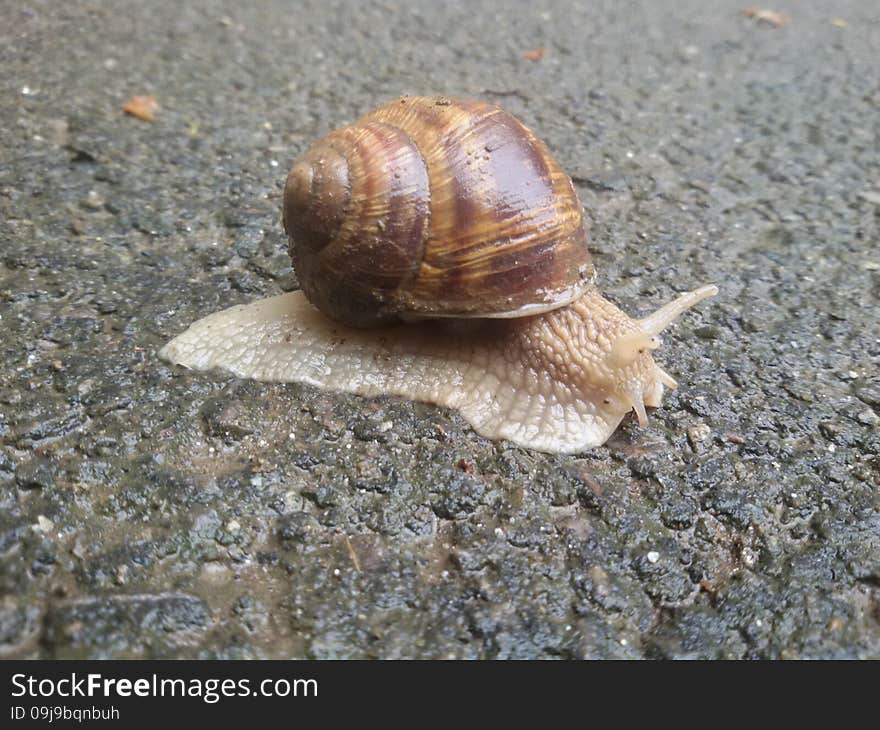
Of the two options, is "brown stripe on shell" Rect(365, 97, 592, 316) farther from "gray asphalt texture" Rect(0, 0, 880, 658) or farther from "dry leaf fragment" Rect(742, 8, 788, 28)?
"dry leaf fragment" Rect(742, 8, 788, 28)

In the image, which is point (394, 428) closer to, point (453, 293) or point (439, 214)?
point (453, 293)

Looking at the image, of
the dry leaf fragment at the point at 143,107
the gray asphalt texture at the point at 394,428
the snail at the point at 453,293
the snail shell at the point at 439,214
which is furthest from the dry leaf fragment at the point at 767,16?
the dry leaf fragment at the point at 143,107

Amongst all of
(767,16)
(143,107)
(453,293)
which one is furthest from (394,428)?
(767,16)

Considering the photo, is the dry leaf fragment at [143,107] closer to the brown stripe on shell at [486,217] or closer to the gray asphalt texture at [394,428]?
the gray asphalt texture at [394,428]

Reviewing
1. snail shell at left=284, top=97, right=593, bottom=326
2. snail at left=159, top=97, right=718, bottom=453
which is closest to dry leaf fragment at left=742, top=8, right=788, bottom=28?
snail at left=159, top=97, right=718, bottom=453

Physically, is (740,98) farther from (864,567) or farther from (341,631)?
(341,631)
